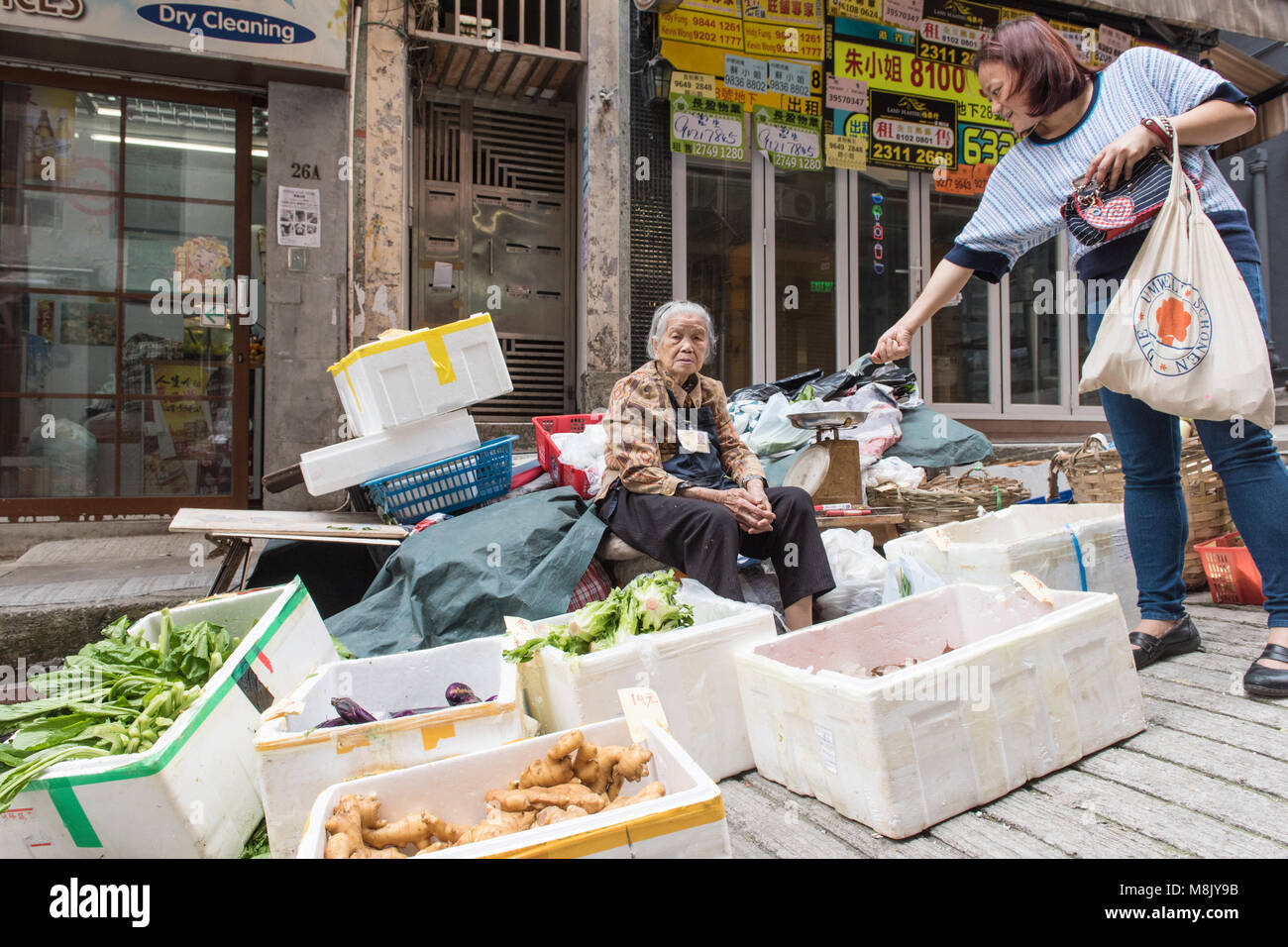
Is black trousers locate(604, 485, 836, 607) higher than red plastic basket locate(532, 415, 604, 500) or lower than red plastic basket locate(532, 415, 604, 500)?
lower

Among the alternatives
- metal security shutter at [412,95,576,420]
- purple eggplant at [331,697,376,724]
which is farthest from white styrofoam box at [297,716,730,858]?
metal security shutter at [412,95,576,420]

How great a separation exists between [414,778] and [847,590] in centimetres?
216

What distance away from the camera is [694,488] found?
3299 mm

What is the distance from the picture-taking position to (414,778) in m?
1.57

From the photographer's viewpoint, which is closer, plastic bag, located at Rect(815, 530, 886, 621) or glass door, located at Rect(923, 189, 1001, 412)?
plastic bag, located at Rect(815, 530, 886, 621)

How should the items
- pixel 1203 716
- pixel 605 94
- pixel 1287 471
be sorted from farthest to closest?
pixel 605 94
pixel 1287 471
pixel 1203 716

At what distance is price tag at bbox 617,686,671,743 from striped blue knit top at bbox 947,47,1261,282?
204 cm

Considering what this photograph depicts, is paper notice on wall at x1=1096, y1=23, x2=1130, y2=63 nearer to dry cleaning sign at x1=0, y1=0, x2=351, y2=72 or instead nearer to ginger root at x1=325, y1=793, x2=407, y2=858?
dry cleaning sign at x1=0, y1=0, x2=351, y2=72

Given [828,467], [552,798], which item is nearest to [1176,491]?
[828,467]

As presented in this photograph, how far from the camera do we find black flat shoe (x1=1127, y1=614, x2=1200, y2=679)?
264 centimetres

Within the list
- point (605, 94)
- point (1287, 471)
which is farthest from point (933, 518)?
point (605, 94)

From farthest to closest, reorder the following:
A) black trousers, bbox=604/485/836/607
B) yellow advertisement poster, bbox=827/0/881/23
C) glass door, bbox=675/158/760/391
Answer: yellow advertisement poster, bbox=827/0/881/23
glass door, bbox=675/158/760/391
black trousers, bbox=604/485/836/607
